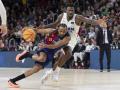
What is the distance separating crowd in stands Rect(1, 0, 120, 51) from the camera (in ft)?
66.0

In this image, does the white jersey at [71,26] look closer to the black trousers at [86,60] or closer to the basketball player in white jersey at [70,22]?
the basketball player in white jersey at [70,22]

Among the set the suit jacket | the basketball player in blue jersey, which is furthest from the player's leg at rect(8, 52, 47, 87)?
the suit jacket

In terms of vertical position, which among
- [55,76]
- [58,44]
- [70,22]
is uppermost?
[70,22]

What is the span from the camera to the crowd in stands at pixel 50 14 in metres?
20.1

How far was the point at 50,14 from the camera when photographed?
24.3 m

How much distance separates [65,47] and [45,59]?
1200mm

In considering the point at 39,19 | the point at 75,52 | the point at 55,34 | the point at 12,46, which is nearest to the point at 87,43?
the point at 75,52

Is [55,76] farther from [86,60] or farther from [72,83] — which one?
[86,60]

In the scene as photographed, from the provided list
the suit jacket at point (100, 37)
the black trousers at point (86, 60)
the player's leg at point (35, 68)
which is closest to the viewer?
the player's leg at point (35, 68)

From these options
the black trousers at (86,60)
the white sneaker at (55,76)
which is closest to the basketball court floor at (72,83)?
the white sneaker at (55,76)

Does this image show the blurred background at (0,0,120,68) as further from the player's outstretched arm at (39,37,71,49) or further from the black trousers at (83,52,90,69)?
the player's outstretched arm at (39,37,71,49)

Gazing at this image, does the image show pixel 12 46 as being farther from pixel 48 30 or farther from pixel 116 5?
pixel 48 30

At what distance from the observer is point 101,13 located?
71.1ft

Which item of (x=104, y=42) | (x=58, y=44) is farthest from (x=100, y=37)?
(x=58, y=44)
